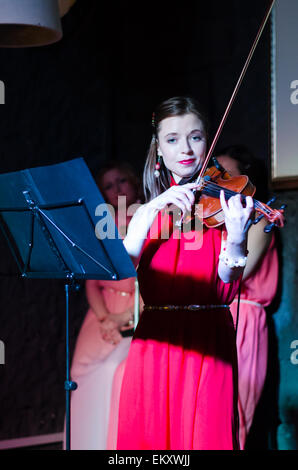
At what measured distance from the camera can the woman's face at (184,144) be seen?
172 centimetres

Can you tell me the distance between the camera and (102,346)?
120 inches

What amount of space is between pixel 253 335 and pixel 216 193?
1231 millimetres

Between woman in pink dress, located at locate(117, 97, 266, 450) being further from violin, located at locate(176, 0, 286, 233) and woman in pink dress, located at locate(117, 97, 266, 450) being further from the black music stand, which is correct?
the black music stand

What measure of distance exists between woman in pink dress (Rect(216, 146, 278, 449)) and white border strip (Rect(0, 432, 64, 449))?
1.23 metres

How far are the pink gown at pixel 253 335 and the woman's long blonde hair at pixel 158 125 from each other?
94 cm

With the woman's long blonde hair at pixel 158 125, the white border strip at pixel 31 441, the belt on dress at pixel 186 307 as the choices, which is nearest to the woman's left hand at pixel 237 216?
the belt on dress at pixel 186 307

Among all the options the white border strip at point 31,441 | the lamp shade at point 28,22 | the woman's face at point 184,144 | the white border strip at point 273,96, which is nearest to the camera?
the woman's face at point 184,144

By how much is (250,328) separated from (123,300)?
721mm

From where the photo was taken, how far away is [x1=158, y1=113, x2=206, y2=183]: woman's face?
5.65 ft

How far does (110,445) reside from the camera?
114 inches

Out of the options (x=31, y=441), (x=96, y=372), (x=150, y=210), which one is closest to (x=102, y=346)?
(x=96, y=372)

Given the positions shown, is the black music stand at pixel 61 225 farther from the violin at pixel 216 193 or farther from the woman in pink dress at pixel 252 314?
the woman in pink dress at pixel 252 314

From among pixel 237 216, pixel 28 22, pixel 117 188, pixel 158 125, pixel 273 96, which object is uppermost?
pixel 28 22

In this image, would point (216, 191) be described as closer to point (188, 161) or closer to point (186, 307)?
point (188, 161)
